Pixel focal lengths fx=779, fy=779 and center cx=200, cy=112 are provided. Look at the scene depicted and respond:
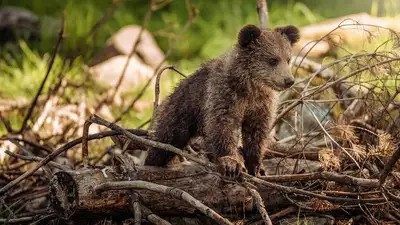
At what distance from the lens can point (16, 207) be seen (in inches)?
221

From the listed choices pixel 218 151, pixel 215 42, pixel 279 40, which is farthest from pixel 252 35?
pixel 215 42

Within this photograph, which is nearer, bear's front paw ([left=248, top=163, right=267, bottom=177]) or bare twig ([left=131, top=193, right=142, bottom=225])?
bare twig ([left=131, top=193, right=142, bottom=225])

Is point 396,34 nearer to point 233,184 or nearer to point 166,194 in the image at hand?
point 233,184

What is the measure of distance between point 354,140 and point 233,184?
89 cm

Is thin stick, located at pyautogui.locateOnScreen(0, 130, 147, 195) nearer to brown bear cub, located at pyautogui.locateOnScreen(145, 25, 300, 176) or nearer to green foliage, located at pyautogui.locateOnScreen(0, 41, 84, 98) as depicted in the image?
brown bear cub, located at pyautogui.locateOnScreen(145, 25, 300, 176)

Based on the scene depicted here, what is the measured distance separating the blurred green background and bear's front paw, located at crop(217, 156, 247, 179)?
4970 mm

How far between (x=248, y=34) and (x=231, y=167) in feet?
3.02

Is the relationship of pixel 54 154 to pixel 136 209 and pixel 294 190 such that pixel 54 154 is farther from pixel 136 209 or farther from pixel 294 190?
pixel 294 190

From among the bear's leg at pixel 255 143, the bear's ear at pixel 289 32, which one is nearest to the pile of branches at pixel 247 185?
the bear's leg at pixel 255 143

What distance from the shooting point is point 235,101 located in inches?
187

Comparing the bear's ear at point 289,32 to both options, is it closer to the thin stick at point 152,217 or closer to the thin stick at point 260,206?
the thin stick at point 260,206

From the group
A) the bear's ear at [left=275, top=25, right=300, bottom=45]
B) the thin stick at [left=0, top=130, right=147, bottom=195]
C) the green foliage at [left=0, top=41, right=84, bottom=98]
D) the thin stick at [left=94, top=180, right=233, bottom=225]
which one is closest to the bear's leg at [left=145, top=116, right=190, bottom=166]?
the thin stick at [left=0, top=130, right=147, bottom=195]

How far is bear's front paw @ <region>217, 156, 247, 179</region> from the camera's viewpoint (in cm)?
438

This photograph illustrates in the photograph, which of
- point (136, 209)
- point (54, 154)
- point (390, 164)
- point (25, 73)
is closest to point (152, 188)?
point (136, 209)
